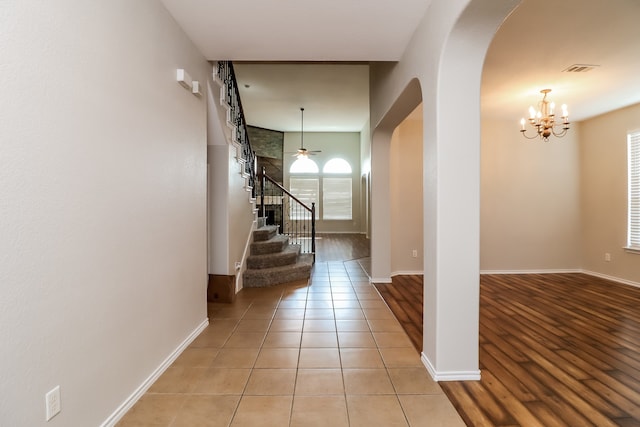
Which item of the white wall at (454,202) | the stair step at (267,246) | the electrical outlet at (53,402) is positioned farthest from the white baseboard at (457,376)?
the stair step at (267,246)

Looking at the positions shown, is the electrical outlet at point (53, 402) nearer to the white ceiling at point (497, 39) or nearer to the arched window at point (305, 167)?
the white ceiling at point (497, 39)

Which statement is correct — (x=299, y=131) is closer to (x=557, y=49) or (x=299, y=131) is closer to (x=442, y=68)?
(x=557, y=49)

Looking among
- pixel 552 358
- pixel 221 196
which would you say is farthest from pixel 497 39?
pixel 221 196

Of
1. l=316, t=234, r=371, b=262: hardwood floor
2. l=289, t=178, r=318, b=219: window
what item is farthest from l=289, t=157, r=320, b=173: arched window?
l=316, t=234, r=371, b=262: hardwood floor

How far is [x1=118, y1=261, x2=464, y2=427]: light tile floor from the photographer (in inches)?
73.4

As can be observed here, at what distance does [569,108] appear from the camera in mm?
4988

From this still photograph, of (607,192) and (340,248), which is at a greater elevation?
(607,192)

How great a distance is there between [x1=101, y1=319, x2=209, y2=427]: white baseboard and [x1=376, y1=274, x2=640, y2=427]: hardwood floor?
199cm

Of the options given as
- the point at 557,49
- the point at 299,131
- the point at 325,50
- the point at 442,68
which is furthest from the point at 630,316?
the point at 299,131

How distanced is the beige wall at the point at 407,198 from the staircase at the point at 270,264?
1.68m

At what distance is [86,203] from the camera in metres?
1.58

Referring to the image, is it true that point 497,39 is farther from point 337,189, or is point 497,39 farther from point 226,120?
point 337,189

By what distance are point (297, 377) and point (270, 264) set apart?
291 centimetres

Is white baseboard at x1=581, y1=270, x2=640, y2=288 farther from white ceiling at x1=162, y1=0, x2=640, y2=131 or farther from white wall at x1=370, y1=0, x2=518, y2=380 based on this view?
white wall at x1=370, y1=0, x2=518, y2=380
